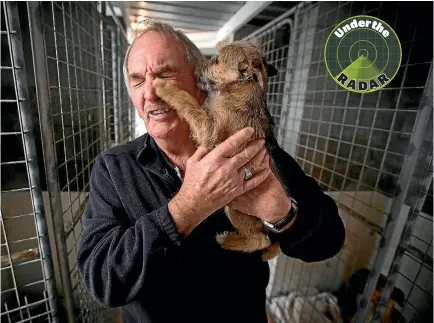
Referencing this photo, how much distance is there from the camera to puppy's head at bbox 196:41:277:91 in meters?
1.28

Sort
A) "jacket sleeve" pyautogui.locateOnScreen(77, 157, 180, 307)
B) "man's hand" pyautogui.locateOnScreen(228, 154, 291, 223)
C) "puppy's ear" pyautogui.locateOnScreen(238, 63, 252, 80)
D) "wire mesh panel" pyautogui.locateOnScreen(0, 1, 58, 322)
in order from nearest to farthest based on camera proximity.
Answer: "jacket sleeve" pyautogui.locateOnScreen(77, 157, 180, 307) → "wire mesh panel" pyautogui.locateOnScreen(0, 1, 58, 322) → "man's hand" pyautogui.locateOnScreen(228, 154, 291, 223) → "puppy's ear" pyautogui.locateOnScreen(238, 63, 252, 80)

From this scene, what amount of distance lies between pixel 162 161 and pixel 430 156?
1.32 metres

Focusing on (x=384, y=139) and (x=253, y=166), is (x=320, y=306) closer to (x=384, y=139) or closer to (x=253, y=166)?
(x=384, y=139)

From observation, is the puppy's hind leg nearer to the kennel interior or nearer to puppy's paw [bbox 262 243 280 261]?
puppy's paw [bbox 262 243 280 261]

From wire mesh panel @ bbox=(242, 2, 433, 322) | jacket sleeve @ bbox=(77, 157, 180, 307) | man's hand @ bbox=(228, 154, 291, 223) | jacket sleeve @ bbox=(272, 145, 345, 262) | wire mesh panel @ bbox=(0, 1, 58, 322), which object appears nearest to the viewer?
jacket sleeve @ bbox=(77, 157, 180, 307)

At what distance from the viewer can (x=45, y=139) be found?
1102 millimetres

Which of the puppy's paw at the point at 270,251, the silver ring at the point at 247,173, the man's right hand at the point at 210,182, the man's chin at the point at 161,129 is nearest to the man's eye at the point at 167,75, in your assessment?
the man's chin at the point at 161,129

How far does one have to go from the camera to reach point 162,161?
1.18m

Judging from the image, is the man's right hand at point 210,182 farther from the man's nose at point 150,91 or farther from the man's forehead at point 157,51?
the man's forehead at point 157,51

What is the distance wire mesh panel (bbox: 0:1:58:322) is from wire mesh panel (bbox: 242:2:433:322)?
1.81 meters

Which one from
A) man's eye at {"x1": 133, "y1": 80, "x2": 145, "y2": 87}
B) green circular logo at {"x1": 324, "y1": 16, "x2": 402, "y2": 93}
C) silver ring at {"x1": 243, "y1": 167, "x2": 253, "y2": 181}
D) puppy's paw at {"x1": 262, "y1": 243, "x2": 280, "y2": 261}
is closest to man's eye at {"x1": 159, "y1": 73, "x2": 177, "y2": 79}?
man's eye at {"x1": 133, "y1": 80, "x2": 145, "y2": 87}

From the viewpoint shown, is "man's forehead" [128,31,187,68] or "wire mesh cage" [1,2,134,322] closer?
"wire mesh cage" [1,2,134,322]

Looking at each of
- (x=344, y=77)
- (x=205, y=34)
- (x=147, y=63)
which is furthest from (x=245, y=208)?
(x=205, y=34)

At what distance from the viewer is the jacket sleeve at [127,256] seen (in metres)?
0.84
